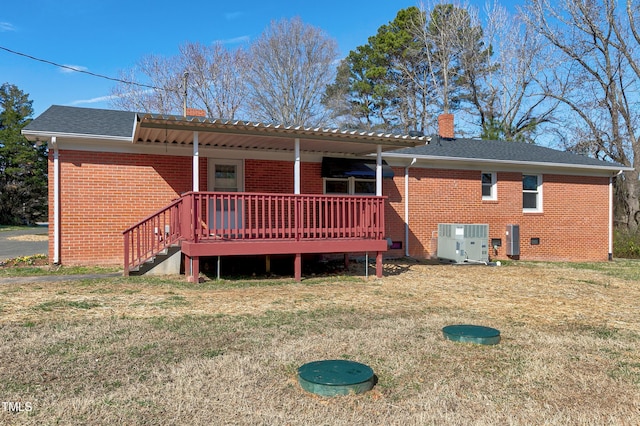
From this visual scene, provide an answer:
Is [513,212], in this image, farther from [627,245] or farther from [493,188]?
[627,245]

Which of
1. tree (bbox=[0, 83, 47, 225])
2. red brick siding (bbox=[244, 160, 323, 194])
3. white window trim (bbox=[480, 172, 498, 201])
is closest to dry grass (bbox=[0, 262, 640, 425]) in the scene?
red brick siding (bbox=[244, 160, 323, 194])

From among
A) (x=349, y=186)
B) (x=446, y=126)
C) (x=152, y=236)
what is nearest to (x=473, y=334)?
(x=152, y=236)

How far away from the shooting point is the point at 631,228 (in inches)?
878

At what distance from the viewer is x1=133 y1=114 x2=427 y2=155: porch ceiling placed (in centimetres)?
856

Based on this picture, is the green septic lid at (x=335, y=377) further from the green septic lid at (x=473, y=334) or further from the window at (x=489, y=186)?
the window at (x=489, y=186)

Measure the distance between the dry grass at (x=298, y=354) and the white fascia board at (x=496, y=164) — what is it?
614cm

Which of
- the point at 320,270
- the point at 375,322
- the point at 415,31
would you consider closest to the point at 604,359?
the point at 375,322

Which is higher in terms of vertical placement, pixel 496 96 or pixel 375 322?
pixel 496 96

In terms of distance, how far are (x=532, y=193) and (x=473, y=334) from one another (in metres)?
12.0

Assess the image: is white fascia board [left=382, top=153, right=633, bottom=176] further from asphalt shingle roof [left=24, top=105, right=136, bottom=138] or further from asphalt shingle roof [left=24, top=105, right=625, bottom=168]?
asphalt shingle roof [left=24, top=105, right=136, bottom=138]

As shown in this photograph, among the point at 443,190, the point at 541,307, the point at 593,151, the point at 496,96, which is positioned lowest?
the point at 541,307

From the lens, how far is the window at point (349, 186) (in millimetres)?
13133

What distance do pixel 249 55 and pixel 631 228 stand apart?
22218 millimetres

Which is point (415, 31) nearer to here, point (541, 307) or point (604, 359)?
point (541, 307)
